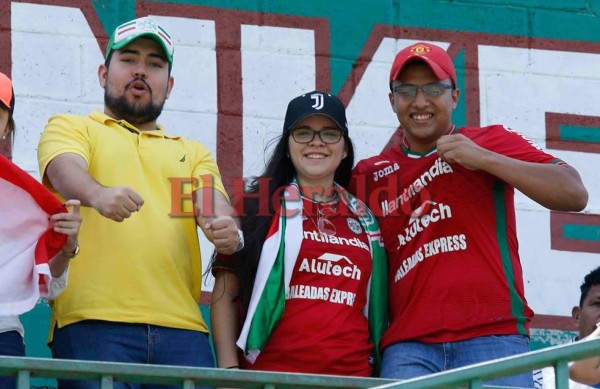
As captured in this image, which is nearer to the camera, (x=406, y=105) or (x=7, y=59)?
(x=406, y=105)

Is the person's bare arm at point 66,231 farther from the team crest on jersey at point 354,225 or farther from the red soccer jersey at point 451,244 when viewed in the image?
the red soccer jersey at point 451,244

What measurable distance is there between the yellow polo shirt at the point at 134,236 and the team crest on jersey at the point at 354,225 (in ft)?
1.31

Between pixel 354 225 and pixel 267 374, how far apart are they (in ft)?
3.20

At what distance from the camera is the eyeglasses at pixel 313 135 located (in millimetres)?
4275

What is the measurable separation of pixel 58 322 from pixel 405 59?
1332mm

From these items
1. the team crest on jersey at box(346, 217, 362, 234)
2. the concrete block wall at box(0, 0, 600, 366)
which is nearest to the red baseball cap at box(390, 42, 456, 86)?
the team crest on jersey at box(346, 217, 362, 234)

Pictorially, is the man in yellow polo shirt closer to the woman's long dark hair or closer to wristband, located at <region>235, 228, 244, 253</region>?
wristband, located at <region>235, 228, 244, 253</region>

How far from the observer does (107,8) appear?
5.43 m

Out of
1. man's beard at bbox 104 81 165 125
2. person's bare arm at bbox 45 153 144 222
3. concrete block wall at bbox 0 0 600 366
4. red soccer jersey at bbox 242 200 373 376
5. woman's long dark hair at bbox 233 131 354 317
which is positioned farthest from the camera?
concrete block wall at bbox 0 0 600 366

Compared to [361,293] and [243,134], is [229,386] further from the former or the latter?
[243,134]

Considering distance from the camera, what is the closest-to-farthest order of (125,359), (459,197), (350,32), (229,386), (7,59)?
1. (229,386)
2. (125,359)
3. (459,197)
4. (7,59)
5. (350,32)

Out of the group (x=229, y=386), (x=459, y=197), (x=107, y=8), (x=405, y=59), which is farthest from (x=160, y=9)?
(x=229, y=386)

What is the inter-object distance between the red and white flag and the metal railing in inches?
21.2

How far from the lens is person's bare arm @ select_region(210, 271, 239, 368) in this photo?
13.3ft
